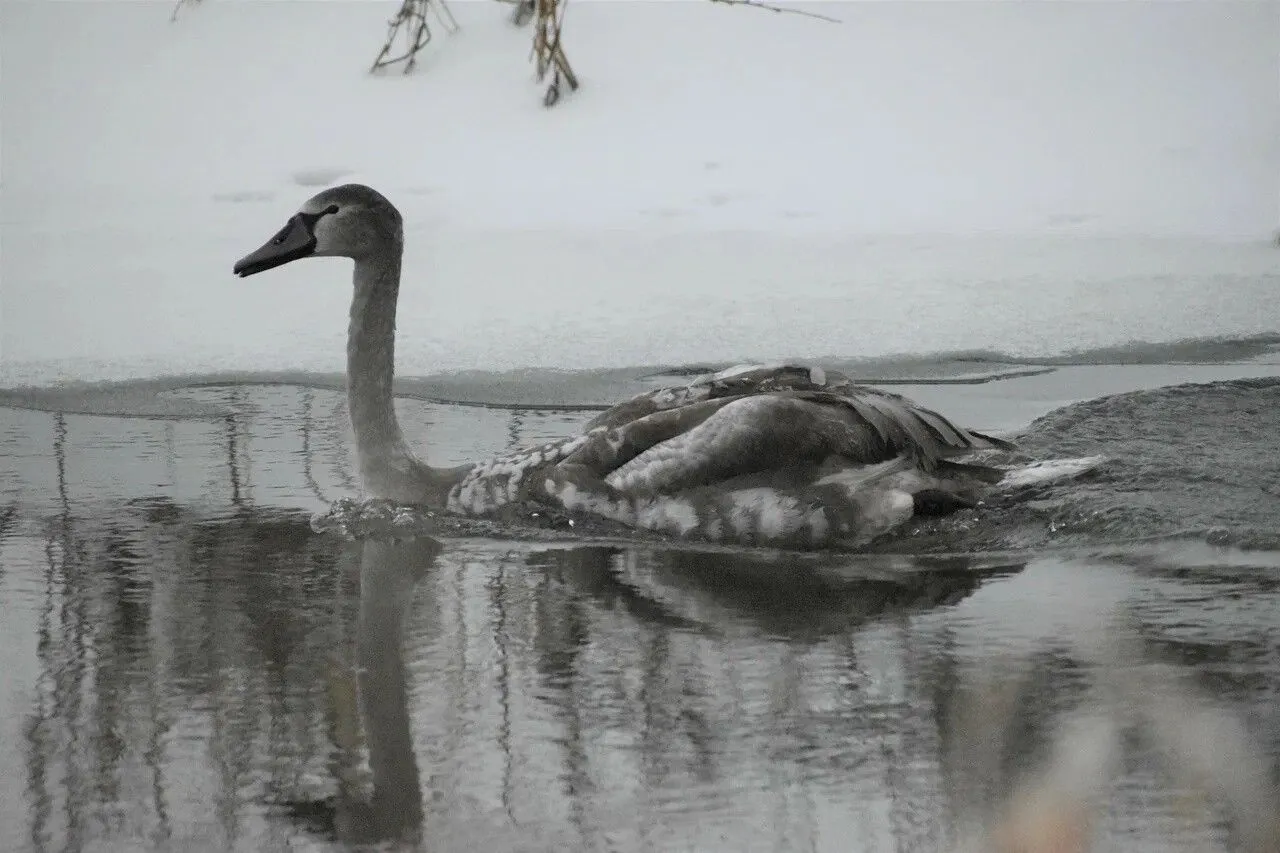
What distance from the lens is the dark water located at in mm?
3229

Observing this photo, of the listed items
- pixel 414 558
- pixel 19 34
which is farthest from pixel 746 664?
pixel 19 34

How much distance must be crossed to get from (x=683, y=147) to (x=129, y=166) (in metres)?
3.57

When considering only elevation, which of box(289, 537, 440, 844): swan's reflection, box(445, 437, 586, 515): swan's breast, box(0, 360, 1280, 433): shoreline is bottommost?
box(289, 537, 440, 844): swan's reflection

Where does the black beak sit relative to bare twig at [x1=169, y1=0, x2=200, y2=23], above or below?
below

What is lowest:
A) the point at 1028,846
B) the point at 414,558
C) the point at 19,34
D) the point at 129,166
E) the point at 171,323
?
the point at 1028,846

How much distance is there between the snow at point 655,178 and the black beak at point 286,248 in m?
1.71

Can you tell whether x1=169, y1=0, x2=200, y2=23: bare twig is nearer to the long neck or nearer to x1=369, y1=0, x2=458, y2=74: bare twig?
x1=369, y1=0, x2=458, y2=74: bare twig

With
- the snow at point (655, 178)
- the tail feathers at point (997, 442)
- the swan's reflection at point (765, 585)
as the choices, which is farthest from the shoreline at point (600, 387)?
the swan's reflection at point (765, 585)

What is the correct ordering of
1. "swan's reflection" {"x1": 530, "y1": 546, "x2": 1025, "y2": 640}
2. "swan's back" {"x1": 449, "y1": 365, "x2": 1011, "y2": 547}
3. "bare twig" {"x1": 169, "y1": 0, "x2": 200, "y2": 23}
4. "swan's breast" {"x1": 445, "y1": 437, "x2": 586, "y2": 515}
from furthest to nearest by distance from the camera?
1. "bare twig" {"x1": 169, "y1": 0, "x2": 200, "y2": 23}
2. "swan's breast" {"x1": 445, "y1": 437, "x2": 586, "y2": 515}
3. "swan's back" {"x1": 449, "y1": 365, "x2": 1011, "y2": 547}
4. "swan's reflection" {"x1": 530, "y1": 546, "x2": 1025, "y2": 640}

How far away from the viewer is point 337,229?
5.92m

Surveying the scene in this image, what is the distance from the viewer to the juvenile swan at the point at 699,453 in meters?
5.38

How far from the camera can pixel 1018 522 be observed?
5.50 metres

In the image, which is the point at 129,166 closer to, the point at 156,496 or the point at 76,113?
the point at 76,113

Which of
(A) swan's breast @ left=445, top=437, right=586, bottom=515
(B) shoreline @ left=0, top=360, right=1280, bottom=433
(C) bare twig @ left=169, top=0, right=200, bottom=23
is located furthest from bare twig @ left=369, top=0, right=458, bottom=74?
(A) swan's breast @ left=445, top=437, right=586, bottom=515
